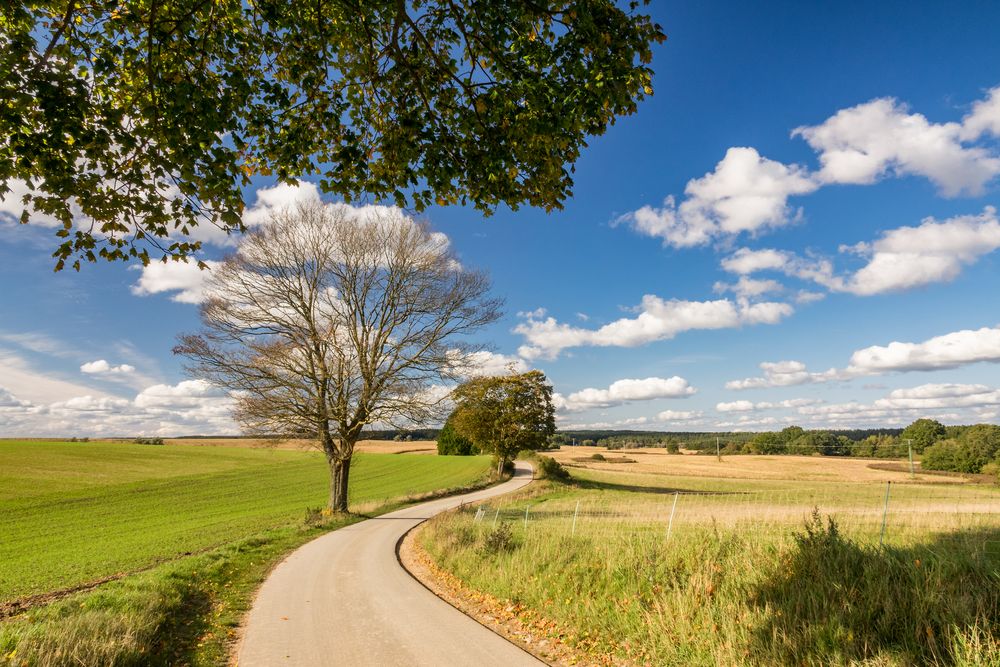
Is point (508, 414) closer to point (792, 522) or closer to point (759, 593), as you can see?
point (792, 522)

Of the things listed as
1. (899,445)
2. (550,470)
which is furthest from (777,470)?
(899,445)

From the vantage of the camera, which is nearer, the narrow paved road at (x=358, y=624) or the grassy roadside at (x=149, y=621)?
the grassy roadside at (x=149, y=621)

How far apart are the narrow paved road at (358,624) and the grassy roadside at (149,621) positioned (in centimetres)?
51

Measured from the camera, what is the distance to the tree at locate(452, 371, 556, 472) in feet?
132

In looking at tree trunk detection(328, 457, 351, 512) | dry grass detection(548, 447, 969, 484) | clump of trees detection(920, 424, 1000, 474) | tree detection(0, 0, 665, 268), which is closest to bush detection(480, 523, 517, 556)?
tree detection(0, 0, 665, 268)

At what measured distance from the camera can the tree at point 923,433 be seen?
270 ft

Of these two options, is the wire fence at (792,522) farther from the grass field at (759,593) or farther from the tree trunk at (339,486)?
the tree trunk at (339,486)

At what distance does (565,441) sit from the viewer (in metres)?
142

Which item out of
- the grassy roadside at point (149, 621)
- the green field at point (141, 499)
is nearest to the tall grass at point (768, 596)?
the grassy roadside at point (149, 621)

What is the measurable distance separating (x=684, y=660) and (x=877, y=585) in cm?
245

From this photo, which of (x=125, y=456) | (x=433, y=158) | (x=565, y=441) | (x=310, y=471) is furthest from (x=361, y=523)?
(x=565, y=441)

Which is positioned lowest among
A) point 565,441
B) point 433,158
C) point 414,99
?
point 565,441

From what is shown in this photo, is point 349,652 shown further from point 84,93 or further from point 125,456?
point 125,456

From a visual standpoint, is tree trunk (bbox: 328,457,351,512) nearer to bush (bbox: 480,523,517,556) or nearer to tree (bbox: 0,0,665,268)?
bush (bbox: 480,523,517,556)
